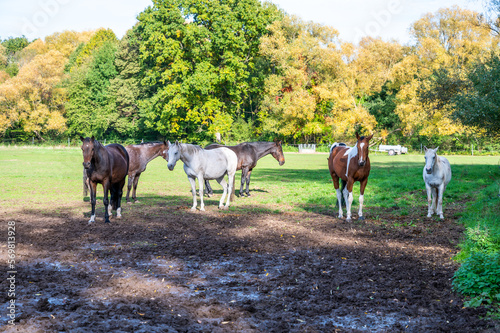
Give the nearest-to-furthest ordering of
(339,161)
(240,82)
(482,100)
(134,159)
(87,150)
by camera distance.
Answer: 1. (87,150)
2. (339,161)
3. (134,159)
4. (482,100)
5. (240,82)

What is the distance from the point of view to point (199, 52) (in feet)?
157

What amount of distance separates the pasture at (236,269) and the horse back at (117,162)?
1110 mm

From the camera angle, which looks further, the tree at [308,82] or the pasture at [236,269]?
the tree at [308,82]

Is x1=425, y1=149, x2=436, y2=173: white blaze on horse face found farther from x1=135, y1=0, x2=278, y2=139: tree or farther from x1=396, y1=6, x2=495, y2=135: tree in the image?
x1=135, y1=0, x2=278, y2=139: tree

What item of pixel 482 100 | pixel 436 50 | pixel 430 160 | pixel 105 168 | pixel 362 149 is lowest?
pixel 105 168

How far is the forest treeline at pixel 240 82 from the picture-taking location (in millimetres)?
47469

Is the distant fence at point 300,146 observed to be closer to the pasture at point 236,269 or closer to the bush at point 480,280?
the pasture at point 236,269

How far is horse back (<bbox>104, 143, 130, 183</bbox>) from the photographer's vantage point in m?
11.0

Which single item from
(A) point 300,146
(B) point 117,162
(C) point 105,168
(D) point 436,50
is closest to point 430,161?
(B) point 117,162

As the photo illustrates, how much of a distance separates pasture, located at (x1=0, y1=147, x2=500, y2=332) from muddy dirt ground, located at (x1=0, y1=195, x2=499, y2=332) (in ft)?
0.06

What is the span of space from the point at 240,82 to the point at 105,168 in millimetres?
41019

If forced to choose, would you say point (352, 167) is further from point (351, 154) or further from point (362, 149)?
point (362, 149)

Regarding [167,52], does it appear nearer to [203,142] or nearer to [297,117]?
[203,142]

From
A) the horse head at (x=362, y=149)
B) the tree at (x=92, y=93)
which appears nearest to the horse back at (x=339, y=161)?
the horse head at (x=362, y=149)
